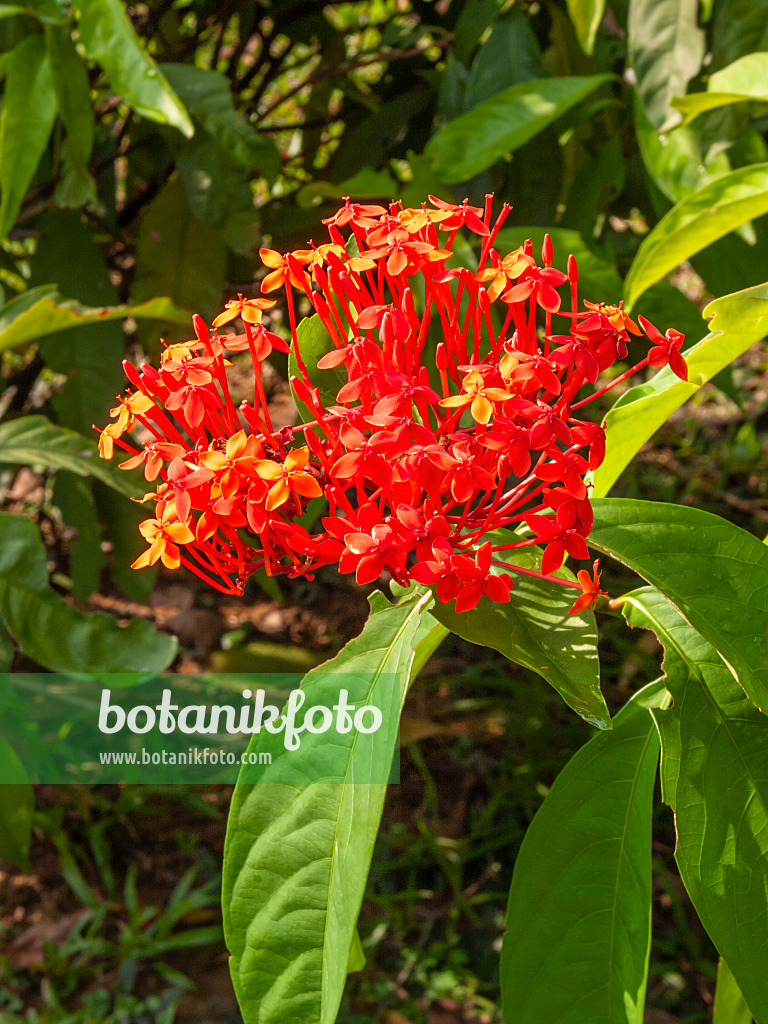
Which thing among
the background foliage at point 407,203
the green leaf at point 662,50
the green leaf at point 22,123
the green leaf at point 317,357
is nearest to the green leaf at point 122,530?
the background foliage at point 407,203

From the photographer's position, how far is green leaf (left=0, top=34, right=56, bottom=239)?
50.1 inches

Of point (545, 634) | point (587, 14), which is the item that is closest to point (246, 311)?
point (545, 634)

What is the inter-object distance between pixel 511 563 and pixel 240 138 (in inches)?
36.7

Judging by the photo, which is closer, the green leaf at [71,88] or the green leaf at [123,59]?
the green leaf at [123,59]

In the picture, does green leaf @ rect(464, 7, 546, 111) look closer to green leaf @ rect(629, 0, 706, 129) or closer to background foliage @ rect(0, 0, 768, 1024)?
background foliage @ rect(0, 0, 768, 1024)

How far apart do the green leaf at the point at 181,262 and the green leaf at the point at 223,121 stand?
282mm

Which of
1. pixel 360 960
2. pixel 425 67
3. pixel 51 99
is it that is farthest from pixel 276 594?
pixel 425 67

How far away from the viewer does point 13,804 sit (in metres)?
1.28

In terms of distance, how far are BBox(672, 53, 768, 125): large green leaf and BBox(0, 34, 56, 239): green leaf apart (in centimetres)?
87

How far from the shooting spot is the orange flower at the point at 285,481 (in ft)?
2.37

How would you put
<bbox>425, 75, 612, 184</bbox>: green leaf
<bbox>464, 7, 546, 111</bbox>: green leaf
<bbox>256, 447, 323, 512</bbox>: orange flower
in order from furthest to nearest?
<bbox>464, 7, 546, 111</bbox>: green leaf, <bbox>425, 75, 612, 184</bbox>: green leaf, <bbox>256, 447, 323, 512</bbox>: orange flower

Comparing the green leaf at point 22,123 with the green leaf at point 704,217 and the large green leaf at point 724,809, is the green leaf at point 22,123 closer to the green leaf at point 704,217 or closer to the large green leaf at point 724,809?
the green leaf at point 704,217

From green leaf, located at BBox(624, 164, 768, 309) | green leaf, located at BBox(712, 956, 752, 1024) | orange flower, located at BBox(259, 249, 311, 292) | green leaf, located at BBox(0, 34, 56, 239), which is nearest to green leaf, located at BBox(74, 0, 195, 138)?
green leaf, located at BBox(0, 34, 56, 239)

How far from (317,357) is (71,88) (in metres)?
0.73
